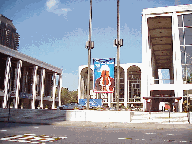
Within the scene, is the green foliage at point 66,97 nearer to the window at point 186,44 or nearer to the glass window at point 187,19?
the window at point 186,44

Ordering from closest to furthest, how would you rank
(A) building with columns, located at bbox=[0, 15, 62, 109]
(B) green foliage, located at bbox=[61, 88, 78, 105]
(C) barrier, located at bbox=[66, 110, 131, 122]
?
(C) barrier, located at bbox=[66, 110, 131, 122] → (A) building with columns, located at bbox=[0, 15, 62, 109] → (B) green foliage, located at bbox=[61, 88, 78, 105]

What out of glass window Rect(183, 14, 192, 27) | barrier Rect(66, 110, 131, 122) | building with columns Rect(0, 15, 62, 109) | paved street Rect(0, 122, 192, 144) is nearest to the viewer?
paved street Rect(0, 122, 192, 144)

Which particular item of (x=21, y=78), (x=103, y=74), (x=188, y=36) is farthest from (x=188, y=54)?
(x=21, y=78)

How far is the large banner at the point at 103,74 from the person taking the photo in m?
55.6

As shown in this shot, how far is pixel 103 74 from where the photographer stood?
188 feet

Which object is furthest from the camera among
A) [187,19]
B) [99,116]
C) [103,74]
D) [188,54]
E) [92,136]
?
[103,74]

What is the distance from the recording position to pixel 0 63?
253ft

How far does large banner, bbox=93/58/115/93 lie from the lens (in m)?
55.6

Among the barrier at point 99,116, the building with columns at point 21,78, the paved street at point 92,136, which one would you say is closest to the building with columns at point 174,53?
the barrier at point 99,116

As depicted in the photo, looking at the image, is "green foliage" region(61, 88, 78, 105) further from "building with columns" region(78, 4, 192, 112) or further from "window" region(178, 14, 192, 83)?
"window" region(178, 14, 192, 83)

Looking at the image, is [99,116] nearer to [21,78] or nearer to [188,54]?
[188,54]

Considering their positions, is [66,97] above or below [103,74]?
below

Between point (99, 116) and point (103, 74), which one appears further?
point (103, 74)

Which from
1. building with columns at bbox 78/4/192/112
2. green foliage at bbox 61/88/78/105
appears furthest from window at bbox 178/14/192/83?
green foliage at bbox 61/88/78/105
